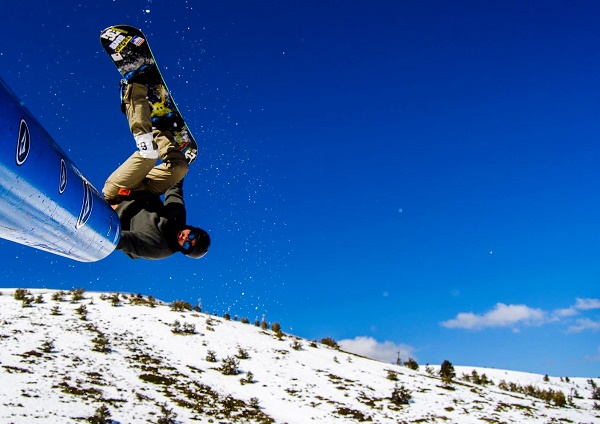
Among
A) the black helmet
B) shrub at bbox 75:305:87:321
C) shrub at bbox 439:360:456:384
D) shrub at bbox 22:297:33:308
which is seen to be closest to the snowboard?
the black helmet

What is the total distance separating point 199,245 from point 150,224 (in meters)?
0.59

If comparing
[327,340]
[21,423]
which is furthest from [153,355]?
[327,340]

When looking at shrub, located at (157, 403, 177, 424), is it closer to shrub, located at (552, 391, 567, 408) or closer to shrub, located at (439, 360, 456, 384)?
shrub, located at (439, 360, 456, 384)

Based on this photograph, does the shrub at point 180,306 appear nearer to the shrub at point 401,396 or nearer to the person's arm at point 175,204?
the shrub at point 401,396

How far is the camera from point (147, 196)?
4.43 m

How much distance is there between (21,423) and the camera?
8.77 m

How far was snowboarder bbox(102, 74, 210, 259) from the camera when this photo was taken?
3969 millimetres

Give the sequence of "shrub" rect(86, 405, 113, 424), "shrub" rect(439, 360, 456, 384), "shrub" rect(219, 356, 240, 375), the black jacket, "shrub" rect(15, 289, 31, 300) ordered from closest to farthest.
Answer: the black jacket → "shrub" rect(86, 405, 113, 424) → "shrub" rect(219, 356, 240, 375) → "shrub" rect(15, 289, 31, 300) → "shrub" rect(439, 360, 456, 384)

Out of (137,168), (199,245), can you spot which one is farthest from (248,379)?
(137,168)

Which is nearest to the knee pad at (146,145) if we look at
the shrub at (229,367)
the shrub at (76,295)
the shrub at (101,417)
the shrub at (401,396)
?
the shrub at (101,417)

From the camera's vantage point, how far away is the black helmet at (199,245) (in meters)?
4.36

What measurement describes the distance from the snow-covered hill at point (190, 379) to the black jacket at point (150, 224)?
7487 mm

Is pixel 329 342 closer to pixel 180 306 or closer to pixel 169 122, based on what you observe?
pixel 180 306

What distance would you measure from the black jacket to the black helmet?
0.12m
